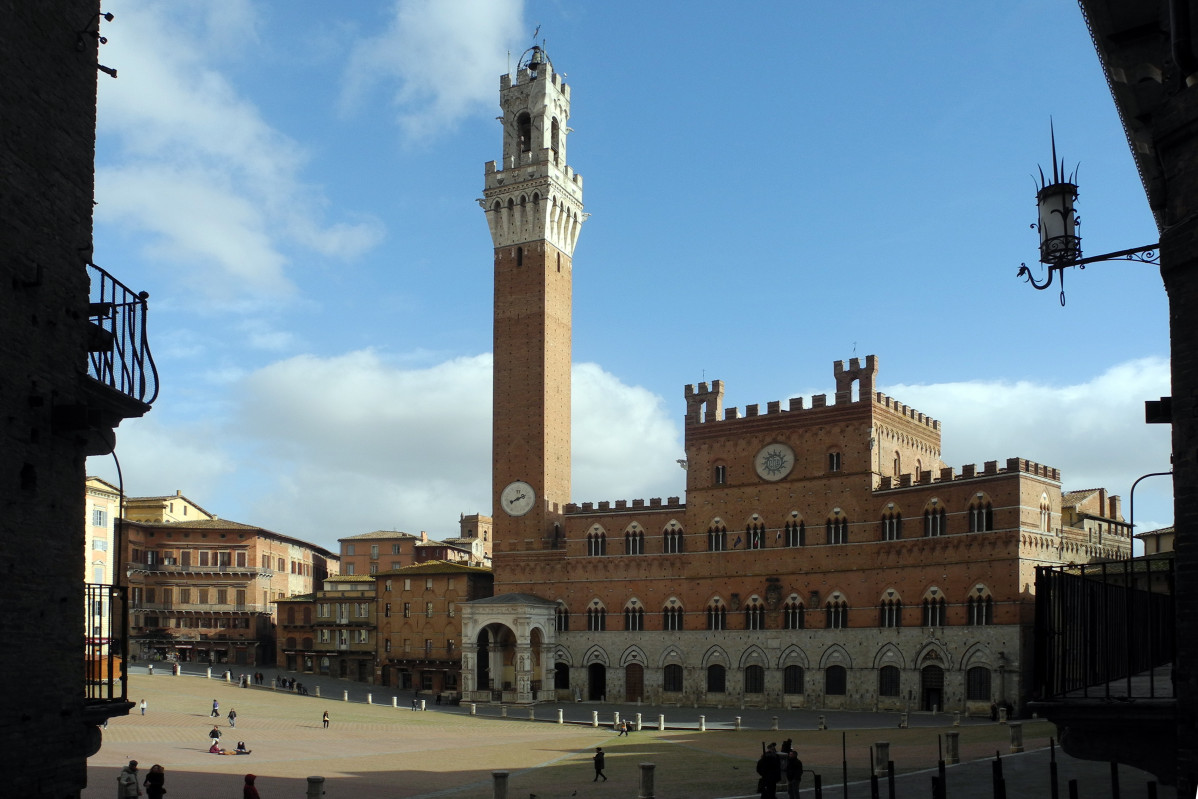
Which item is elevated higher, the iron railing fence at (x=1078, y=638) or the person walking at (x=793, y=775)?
the iron railing fence at (x=1078, y=638)

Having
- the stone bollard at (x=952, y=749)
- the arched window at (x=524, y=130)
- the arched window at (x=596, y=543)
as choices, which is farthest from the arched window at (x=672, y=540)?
the stone bollard at (x=952, y=749)

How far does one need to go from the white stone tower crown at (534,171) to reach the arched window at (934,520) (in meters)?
29.0

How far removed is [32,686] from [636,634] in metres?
54.4

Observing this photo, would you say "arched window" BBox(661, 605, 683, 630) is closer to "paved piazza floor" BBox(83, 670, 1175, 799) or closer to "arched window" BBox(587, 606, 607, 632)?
"arched window" BBox(587, 606, 607, 632)

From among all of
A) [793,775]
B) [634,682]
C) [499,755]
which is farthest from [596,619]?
[793,775]

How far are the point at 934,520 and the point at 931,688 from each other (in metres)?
7.69

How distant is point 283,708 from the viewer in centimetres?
5662

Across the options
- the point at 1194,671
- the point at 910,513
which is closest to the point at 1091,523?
the point at 910,513

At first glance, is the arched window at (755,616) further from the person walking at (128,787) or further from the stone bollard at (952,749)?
the person walking at (128,787)

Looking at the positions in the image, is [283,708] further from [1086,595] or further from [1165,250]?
[1165,250]

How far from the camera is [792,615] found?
191 feet

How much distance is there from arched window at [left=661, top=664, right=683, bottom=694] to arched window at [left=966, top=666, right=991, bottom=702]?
1571 centimetres

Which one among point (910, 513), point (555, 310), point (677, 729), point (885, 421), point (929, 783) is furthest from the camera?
point (555, 310)

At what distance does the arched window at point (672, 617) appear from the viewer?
61938 mm
